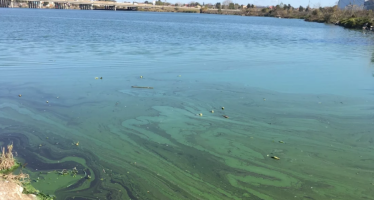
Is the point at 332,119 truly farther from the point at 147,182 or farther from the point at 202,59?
the point at 202,59

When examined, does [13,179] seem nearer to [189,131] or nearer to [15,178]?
[15,178]

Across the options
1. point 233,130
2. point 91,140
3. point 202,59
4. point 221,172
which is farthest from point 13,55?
point 221,172

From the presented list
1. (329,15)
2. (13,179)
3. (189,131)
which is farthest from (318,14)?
(13,179)

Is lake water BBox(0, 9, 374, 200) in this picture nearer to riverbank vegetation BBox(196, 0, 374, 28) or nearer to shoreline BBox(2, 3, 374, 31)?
shoreline BBox(2, 3, 374, 31)

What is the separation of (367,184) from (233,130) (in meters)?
2.59

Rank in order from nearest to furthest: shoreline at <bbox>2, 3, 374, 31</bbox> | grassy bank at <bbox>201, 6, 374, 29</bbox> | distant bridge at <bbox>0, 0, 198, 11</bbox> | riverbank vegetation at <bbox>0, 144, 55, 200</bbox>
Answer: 1. riverbank vegetation at <bbox>0, 144, 55, 200</bbox>
2. shoreline at <bbox>2, 3, 374, 31</bbox>
3. grassy bank at <bbox>201, 6, 374, 29</bbox>
4. distant bridge at <bbox>0, 0, 198, 11</bbox>

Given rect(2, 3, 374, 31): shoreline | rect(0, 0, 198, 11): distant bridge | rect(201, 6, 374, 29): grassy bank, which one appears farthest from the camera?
rect(0, 0, 198, 11): distant bridge

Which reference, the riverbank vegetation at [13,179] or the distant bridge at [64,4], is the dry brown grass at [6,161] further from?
the distant bridge at [64,4]

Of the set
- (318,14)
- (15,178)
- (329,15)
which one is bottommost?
(15,178)

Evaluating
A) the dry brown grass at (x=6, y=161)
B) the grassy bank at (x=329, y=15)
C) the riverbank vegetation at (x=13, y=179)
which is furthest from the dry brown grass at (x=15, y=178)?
the grassy bank at (x=329, y=15)

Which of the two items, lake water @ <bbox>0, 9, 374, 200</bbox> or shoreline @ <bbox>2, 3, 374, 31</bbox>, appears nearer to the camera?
lake water @ <bbox>0, 9, 374, 200</bbox>

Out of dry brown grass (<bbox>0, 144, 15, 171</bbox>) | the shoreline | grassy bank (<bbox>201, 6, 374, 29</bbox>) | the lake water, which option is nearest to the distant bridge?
the shoreline

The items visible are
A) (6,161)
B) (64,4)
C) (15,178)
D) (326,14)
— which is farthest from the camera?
(64,4)

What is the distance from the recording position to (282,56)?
55.3 feet
